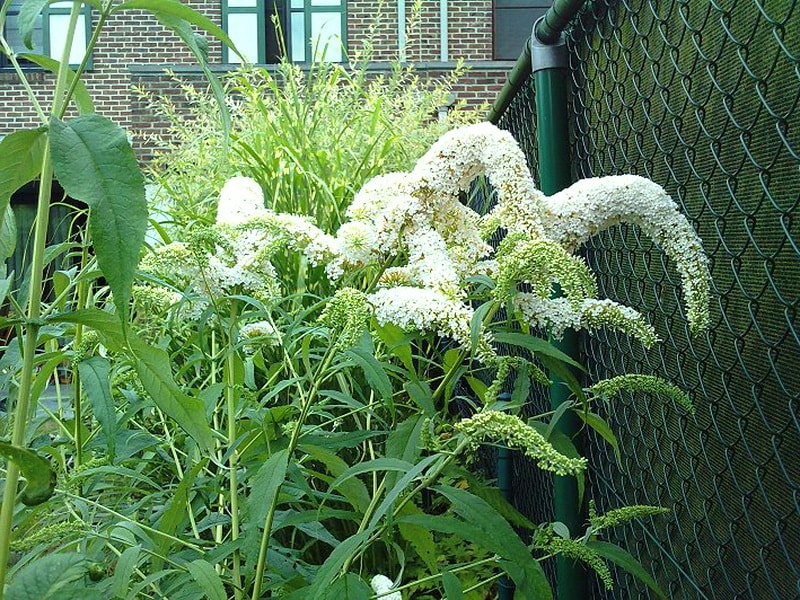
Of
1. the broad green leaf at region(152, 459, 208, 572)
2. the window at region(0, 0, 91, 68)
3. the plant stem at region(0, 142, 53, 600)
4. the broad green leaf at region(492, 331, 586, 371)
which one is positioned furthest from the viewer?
the window at region(0, 0, 91, 68)

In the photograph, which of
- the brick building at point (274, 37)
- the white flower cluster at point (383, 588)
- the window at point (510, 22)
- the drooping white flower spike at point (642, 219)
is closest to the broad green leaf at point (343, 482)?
the white flower cluster at point (383, 588)

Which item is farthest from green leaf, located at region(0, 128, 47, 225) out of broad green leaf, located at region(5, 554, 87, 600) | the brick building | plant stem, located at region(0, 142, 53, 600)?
the brick building

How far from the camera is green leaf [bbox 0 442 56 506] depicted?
75 centimetres

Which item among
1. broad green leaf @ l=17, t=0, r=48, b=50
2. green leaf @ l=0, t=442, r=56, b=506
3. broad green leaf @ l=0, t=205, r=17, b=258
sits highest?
broad green leaf @ l=17, t=0, r=48, b=50

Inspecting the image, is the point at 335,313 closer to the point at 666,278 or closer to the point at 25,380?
the point at 25,380

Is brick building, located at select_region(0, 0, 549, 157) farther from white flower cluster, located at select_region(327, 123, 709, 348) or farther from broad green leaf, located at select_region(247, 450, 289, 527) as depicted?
broad green leaf, located at select_region(247, 450, 289, 527)

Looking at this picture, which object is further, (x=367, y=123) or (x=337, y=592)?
(x=367, y=123)

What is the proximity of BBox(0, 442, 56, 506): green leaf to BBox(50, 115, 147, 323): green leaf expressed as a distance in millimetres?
159

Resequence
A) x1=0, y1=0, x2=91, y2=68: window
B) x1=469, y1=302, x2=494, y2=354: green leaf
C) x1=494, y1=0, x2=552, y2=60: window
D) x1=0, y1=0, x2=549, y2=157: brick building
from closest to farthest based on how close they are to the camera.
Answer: x1=469, y1=302, x2=494, y2=354: green leaf → x1=0, y1=0, x2=549, y2=157: brick building → x1=0, y1=0, x2=91, y2=68: window → x1=494, y1=0, x2=552, y2=60: window

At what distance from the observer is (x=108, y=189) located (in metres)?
0.70

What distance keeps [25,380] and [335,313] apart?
37 centimetres

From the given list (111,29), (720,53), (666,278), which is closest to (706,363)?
(666,278)

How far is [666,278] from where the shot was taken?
4.82ft

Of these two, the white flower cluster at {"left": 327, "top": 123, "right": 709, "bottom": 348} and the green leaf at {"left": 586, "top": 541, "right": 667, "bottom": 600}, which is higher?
the white flower cluster at {"left": 327, "top": 123, "right": 709, "bottom": 348}
